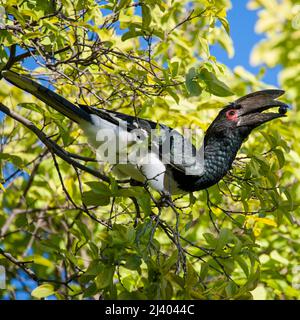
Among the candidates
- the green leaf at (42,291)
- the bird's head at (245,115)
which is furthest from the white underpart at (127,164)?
the green leaf at (42,291)

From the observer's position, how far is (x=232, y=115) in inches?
124

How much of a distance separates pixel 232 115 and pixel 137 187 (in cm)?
106

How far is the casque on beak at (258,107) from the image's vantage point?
296cm

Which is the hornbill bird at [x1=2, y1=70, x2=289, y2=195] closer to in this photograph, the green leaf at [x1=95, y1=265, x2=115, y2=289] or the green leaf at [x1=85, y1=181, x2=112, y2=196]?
the green leaf at [x1=85, y1=181, x2=112, y2=196]

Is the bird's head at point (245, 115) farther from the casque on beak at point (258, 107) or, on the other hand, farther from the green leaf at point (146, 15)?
the green leaf at point (146, 15)

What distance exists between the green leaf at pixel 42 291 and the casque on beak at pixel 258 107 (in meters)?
1.35

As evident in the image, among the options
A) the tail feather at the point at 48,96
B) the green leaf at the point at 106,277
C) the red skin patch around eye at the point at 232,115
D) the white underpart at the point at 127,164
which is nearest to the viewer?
the green leaf at the point at 106,277

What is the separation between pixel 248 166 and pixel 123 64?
2.29ft

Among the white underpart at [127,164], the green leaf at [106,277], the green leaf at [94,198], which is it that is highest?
the white underpart at [127,164]

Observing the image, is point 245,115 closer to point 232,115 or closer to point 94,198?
point 232,115

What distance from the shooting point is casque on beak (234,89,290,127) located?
9.73 feet

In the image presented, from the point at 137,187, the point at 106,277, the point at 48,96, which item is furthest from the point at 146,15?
the point at 106,277
